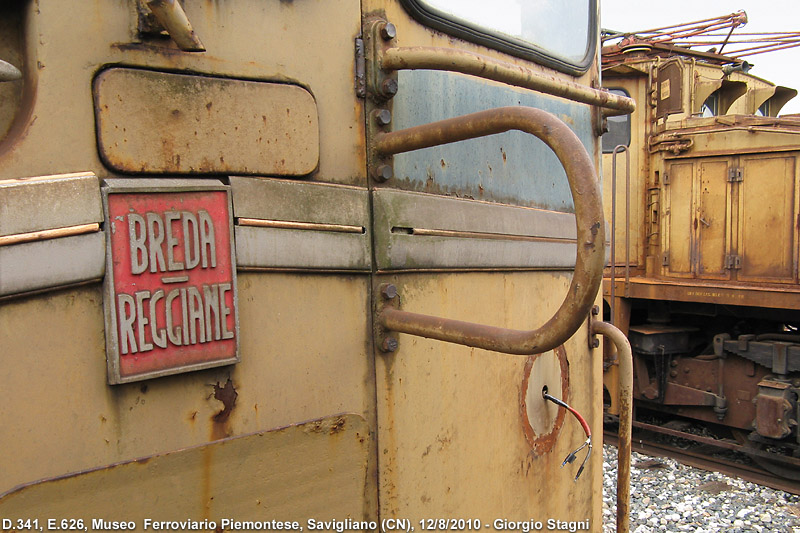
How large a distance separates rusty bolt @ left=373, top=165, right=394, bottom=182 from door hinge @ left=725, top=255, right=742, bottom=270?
4870 mm

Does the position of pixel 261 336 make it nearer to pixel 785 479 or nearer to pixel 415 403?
pixel 415 403

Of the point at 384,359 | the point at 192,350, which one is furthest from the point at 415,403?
the point at 192,350

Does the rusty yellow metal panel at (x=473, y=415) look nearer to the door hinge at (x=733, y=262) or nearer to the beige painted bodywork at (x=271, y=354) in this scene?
the beige painted bodywork at (x=271, y=354)

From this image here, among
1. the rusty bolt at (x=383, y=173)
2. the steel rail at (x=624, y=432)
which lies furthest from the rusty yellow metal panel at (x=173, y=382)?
the steel rail at (x=624, y=432)

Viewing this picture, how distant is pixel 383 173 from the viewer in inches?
48.5

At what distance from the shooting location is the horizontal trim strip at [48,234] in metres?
0.81

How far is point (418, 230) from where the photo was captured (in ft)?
4.23

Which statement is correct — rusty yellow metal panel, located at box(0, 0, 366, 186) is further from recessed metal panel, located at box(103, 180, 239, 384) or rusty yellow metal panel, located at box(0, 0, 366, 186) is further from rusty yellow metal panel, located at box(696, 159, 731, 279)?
rusty yellow metal panel, located at box(696, 159, 731, 279)

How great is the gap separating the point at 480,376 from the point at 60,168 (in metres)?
1.00

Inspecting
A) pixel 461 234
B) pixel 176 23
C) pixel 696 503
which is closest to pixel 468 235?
pixel 461 234

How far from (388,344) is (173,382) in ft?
1.42

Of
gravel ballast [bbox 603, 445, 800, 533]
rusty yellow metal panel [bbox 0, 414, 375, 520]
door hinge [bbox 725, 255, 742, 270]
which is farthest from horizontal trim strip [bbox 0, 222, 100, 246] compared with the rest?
door hinge [bbox 725, 255, 742, 270]

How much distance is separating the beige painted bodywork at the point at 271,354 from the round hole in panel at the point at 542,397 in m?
0.07

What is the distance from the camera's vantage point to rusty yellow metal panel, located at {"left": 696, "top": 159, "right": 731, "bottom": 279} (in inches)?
208
